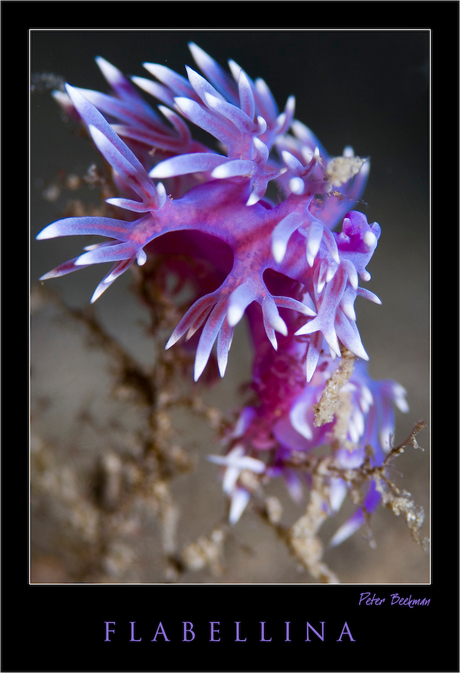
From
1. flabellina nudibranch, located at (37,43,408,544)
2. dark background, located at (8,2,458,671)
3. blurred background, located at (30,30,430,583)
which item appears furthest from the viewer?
blurred background, located at (30,30,430,583)

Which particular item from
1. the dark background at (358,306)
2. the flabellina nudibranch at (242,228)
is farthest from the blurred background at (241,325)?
the flabellina nudibranch at (242,228)

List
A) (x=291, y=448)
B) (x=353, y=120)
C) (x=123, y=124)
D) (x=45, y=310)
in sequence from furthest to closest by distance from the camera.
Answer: (x=353, y=120) < (x=45, y=310) < (x=291, y=448) < (x=123, y=124)

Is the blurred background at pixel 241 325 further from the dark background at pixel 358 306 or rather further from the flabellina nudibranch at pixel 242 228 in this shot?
the flabellina nudibranch at pixel 242 228

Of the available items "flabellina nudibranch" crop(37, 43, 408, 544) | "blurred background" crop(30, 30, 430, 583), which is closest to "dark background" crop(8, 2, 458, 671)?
"blurred background" crop(30, 30, 430, 583)

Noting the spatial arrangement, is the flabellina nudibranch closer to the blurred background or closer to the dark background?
the dark background

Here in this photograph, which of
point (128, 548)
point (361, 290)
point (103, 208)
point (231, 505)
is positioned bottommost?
point (128, 548)

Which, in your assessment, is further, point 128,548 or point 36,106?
point 128,548

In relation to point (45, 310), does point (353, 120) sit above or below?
above
